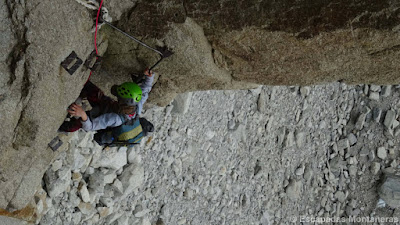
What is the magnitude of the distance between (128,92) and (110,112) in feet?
1.24

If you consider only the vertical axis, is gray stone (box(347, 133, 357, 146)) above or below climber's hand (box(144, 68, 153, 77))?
below

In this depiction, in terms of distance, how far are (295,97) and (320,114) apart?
0.87 metres

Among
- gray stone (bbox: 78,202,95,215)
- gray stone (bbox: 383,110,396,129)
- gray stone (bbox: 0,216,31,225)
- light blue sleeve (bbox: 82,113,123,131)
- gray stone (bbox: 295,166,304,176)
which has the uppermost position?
gray stone (bbox: 383,110,396,129)

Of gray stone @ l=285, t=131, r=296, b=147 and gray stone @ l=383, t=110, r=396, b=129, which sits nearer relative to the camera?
gray stone @ l=285, t=131, r=296, b=147

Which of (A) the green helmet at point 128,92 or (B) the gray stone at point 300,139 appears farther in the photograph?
(B) the gray stone at point 300,139

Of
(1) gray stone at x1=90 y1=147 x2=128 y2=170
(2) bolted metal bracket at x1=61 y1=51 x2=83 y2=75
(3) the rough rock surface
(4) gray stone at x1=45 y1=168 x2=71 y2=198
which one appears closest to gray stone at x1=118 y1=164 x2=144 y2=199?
(3) the rough rock surface

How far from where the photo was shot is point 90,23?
336 centimetres

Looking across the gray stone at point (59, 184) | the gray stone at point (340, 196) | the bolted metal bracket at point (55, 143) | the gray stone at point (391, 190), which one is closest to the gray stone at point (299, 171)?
the gray stone at point (340, 196)

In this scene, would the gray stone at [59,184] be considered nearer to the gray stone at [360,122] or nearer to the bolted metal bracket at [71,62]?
the bolted metal bracket at [71,62]

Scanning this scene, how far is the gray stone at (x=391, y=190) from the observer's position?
8664 mm

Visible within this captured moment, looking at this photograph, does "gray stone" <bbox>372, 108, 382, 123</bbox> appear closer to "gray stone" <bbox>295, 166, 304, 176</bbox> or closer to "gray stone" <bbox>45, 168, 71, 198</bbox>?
"gray stone" <bbox>295, 166, 304, 176</bbox>

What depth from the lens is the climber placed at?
3.56 metres

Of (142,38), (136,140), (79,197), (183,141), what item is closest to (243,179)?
(183,141)

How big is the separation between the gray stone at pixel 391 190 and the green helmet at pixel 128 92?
6899mm
